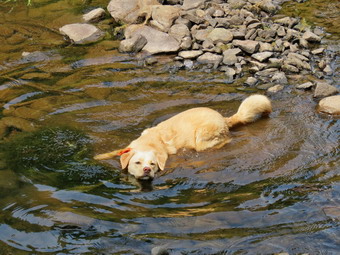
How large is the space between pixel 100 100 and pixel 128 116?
36.2 inches

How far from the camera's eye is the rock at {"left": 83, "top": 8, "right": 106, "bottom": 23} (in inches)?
558

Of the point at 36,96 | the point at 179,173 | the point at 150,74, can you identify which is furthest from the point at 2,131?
the point at 150,74

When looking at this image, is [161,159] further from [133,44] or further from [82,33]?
[82,33]

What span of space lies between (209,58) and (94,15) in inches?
161

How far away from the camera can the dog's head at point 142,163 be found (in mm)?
7473

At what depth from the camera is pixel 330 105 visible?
9156 mm

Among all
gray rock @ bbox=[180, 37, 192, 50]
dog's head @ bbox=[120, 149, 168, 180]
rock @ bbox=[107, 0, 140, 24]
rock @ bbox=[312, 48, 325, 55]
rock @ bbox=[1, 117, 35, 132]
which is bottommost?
rock @ bbox=[312, 48, 325, 55]

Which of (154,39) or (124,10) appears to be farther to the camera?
(124,10)

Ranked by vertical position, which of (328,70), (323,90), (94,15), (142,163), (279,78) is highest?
(142,163)

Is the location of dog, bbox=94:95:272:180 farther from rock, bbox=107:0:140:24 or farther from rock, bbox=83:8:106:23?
rock, bbox=83:8:106:23

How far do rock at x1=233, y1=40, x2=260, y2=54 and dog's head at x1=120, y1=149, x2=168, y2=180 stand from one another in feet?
15.8

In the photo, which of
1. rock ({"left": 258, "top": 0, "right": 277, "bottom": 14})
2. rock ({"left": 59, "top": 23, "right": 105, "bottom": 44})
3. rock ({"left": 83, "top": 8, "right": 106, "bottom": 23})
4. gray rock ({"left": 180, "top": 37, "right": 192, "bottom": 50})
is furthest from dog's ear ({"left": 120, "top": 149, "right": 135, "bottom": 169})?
rock ({"left": 258, "top": 0, "right": 277, "bottom": 14})

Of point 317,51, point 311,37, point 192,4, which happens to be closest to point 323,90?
point 317,51

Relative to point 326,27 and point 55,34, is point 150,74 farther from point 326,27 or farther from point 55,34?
point 326,27
